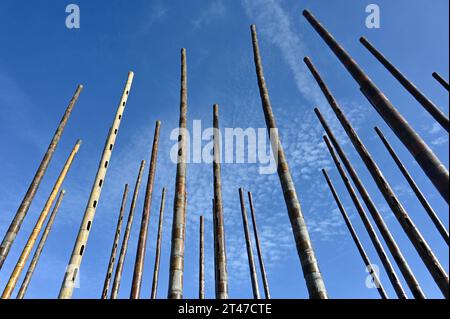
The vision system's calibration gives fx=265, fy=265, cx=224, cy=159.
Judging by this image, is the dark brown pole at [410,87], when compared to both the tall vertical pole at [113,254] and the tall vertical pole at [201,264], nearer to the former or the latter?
the tall vertical pole at [201,264]

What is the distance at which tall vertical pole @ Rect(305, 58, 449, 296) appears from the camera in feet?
27.3

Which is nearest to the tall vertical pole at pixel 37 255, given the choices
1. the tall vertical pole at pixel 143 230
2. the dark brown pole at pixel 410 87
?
the tall vertical pole at pixel 143 230

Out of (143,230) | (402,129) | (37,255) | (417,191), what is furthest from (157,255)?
(402,129)

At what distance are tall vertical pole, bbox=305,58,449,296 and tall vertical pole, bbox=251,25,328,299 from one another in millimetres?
5347

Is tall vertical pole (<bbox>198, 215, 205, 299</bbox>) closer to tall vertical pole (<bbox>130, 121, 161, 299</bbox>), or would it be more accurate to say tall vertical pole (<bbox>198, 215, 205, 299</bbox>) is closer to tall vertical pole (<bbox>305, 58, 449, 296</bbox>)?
tall vertical pole (<bbox>130, 121, 161, 299</bbox>)

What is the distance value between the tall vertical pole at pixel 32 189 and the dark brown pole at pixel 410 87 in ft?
51.0

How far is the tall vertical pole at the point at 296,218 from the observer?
17.5 feet

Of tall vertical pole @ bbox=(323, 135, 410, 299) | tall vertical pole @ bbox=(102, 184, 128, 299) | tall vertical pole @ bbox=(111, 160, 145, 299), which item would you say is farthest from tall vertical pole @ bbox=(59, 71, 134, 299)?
tall vertical pole @ bbox=(323, 135, 410, 299)

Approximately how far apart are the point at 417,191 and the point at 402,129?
10621 mm

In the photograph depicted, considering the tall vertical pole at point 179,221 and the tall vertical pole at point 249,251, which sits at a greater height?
the tall vertical pole at point 249,251
